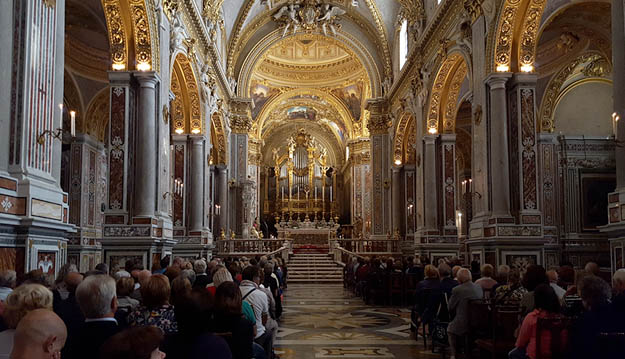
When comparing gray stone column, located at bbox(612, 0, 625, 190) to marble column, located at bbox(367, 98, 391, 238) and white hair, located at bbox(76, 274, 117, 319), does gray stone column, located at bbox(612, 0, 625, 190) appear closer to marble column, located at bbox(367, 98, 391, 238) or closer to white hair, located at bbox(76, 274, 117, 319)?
white hair, located at bbox(76, 274, 117, 319)

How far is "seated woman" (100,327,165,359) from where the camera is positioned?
2.39 metres

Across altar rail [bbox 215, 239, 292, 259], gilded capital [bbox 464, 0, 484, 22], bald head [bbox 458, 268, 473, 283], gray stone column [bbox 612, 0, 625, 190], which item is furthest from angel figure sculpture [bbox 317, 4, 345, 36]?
bald head [bbox 458, 268, 473, 283]

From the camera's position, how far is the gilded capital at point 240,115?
28.5 m

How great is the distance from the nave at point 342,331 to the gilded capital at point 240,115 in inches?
539

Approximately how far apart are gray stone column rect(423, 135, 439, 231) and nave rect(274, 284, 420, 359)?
4.46 meters

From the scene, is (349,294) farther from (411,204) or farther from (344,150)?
(344,150)

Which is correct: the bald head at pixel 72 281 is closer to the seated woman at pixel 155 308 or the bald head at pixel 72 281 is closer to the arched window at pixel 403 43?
the seated woman at pixel 155 308

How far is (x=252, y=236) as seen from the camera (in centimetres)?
3027

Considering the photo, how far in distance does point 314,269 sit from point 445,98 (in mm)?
9221

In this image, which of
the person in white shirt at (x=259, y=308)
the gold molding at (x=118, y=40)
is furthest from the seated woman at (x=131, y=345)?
the gold molding at (x=118, y=40)

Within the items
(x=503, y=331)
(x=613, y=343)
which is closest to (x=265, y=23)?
(x=503, y=331)

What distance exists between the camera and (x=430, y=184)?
20.0 m

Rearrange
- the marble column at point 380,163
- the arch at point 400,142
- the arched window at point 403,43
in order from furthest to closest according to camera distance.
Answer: the marble column at point 380,163, the arch at point 400,142, the arched window at point 403,43

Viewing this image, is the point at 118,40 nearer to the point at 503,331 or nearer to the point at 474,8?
the point at 474,8
